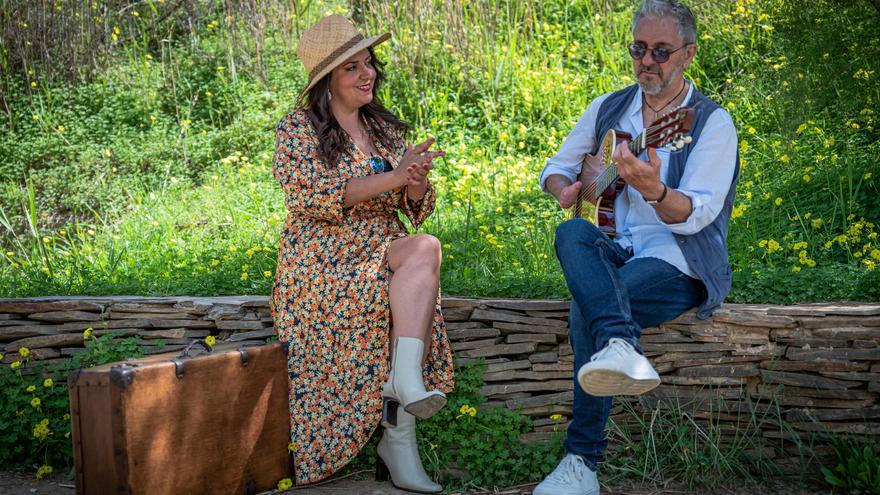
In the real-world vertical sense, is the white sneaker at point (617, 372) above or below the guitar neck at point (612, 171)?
below

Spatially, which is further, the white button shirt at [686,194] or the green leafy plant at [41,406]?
the green leafy plant at [41,406]

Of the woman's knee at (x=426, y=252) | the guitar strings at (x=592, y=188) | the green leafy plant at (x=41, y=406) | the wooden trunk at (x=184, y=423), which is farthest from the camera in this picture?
the green leafy plant at (x=41, y=406)

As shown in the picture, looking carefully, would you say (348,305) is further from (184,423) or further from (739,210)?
(739,210)

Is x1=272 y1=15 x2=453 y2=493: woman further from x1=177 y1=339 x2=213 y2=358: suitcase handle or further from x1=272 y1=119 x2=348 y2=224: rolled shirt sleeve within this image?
x1=177 y1=339 x2=213 y2=358: suitcase handle

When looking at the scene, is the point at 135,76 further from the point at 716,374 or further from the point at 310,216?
the point at 716,374

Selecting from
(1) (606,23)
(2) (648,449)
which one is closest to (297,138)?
(2) (648,449)

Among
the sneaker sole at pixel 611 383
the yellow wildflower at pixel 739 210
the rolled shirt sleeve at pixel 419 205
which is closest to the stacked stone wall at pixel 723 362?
the rolled shirt sleeve at pixel 419 205

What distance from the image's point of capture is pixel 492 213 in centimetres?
583

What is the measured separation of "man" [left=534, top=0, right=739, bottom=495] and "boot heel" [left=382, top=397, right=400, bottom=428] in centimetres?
58

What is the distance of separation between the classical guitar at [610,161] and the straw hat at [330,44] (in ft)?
3.20

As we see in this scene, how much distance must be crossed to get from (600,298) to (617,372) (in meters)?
0.31

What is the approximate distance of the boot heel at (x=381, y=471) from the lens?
366 cm

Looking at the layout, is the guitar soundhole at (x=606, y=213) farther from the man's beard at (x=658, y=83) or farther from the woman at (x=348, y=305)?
the woman at (x=348, y=305)

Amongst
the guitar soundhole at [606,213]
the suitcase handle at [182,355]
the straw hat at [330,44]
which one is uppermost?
the straw hat at [330,44]
